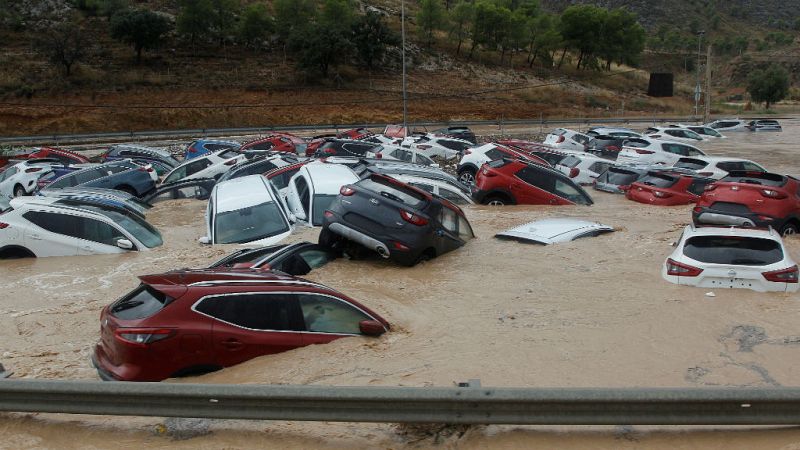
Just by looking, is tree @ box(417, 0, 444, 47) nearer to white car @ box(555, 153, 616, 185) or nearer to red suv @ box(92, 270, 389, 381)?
white car @ box(555, 153, 616, 185)

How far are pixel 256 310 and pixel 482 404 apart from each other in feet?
8.97

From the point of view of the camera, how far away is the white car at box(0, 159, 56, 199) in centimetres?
2216

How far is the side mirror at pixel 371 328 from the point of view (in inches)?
299

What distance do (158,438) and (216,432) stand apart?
0.40m

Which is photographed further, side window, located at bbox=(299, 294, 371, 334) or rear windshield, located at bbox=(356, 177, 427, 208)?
rear windshield, located at bbox=(356, 177, 427, 208)

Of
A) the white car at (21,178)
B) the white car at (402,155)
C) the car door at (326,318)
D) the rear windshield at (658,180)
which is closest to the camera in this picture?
the car door at (326,318)

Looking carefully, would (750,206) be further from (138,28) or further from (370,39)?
(138,28)

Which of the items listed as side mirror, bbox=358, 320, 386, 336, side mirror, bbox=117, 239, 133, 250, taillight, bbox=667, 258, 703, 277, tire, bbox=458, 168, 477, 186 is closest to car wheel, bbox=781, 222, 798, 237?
taillight, bbox=667, 258, 703, 277

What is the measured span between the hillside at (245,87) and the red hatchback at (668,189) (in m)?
40.4

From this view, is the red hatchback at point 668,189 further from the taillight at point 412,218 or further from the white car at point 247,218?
the white car at point 247,218

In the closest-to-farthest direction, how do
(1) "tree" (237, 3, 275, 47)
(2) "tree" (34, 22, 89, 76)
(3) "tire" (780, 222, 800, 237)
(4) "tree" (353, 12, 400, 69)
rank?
(3) "tire" (780, 222, 800, 237) → (2) "tree" (34, 22, 89, 76) → (4) "tree" (353, 12, 400, 69) → (1) "tree" (237, 3, 275, 47)

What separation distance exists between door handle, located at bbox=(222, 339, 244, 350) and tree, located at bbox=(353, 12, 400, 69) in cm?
6147

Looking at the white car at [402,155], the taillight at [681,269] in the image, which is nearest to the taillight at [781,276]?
the taillight at [681,269]

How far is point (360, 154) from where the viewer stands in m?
26.3
